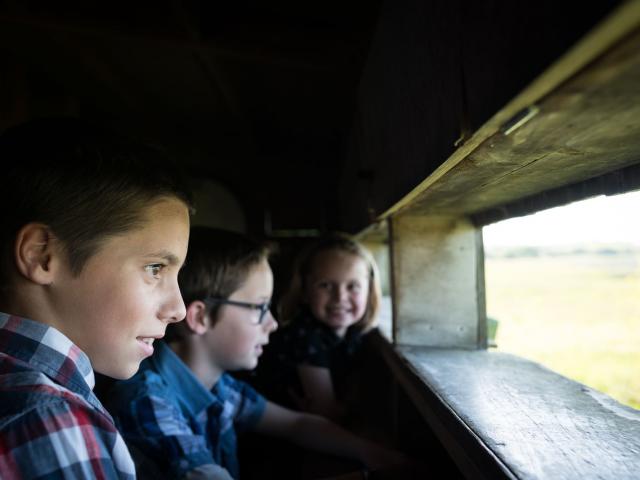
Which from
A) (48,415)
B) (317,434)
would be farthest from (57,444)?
(317,434)

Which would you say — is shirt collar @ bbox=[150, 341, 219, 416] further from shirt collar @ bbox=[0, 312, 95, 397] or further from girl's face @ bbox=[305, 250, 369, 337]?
girl's face @ bbox=[305, 250, 369, 337]

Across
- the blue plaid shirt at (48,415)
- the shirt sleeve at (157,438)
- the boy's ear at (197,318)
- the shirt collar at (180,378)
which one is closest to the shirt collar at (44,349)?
the blue plaid shirt at (48,415)

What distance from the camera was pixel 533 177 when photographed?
0.84m

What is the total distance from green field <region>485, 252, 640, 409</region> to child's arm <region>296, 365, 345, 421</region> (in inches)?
29.7

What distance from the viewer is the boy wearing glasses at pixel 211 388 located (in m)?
1.08

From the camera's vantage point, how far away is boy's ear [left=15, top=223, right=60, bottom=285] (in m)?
0.76

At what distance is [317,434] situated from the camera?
1592 millimetres

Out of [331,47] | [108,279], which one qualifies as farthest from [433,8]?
[331,47]

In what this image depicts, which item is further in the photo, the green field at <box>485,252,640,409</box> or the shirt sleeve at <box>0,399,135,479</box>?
the green field at <box>485,252,640,409</box>

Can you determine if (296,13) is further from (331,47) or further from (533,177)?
(533,177)

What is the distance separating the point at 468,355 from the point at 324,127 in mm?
2122

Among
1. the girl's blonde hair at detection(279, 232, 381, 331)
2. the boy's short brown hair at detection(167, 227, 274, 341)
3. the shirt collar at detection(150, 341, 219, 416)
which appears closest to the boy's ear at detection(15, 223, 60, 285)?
the shirt collar at detection(150, 341, 219, 416)

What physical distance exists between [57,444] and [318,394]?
1.46m

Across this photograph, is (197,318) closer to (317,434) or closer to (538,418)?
(317,434)
